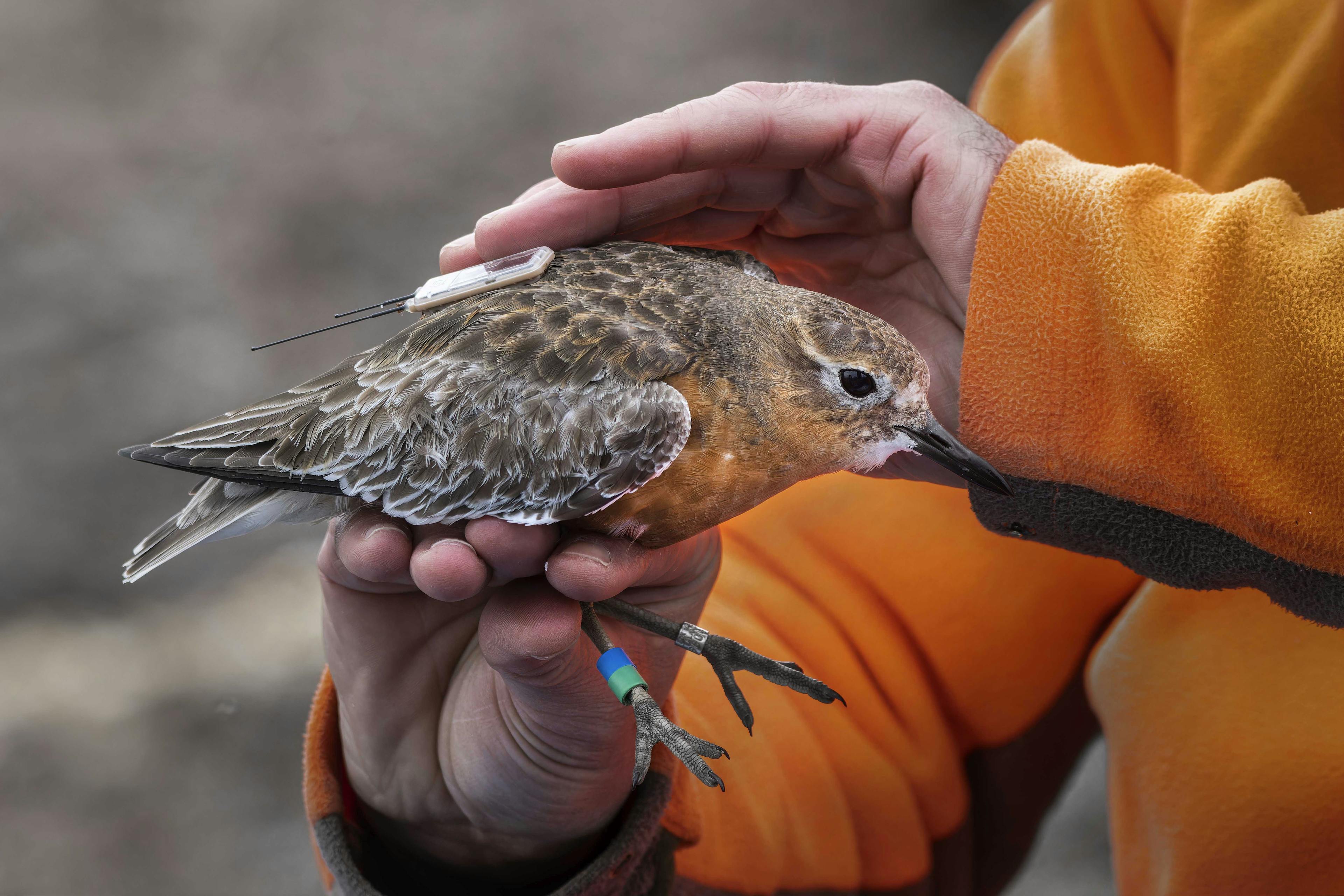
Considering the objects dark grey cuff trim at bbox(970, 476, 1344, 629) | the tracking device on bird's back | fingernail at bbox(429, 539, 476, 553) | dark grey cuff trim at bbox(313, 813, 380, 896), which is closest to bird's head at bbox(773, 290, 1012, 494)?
dark grey cuff trim at bbox(970, 476, 1344, 629)

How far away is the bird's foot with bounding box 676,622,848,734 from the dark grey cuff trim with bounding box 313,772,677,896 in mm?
358

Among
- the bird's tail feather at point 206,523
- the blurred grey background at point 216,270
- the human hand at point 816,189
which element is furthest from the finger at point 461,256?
the blurred grey background at point 216,270

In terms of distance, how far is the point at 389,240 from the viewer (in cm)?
569

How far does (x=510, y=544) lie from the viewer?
5.73 ft

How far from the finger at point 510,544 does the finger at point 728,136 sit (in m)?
0.79

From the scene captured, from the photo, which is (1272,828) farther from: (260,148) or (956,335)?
(260,148)

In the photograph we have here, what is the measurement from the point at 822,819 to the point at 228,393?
4.10 m

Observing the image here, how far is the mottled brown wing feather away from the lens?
1.75m

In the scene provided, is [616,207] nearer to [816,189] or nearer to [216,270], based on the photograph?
[816,189]

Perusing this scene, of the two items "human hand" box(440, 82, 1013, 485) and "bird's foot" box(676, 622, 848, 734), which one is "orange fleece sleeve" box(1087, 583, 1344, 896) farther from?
"bird's foot" box(676, 622, 848, 734)

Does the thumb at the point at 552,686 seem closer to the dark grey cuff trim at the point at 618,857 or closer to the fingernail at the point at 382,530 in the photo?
the dark grey cuff trim at the point at 618,857

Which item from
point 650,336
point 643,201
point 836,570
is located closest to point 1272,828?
point 836,570

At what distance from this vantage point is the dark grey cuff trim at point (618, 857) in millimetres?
2090

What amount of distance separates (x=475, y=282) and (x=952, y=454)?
1062 millimetres
